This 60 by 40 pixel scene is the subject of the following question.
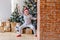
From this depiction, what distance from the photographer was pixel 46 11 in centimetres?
396

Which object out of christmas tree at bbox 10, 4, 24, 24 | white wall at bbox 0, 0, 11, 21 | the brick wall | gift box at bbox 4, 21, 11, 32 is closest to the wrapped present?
gift box at bbox 4, 21, 11, 32

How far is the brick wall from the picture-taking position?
155 inches

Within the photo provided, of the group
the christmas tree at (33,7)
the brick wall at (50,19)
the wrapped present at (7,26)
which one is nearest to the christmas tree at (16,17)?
the wrapped present at (7,26)

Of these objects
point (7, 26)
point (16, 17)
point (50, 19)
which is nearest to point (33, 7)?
point (16, 17)

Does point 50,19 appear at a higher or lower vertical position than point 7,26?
higher

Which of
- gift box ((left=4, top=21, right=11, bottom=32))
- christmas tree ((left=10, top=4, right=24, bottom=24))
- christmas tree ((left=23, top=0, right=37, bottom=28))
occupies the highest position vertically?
christmas tree ((left=23, top=0, right=37, bottom=28))

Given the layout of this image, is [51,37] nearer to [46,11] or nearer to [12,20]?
[46,11]

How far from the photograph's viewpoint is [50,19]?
3.99 m

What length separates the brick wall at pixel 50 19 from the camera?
155 inches

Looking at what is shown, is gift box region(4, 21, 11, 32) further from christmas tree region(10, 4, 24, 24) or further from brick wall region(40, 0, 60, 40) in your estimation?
brick wall region(40, 0, 60, 40)

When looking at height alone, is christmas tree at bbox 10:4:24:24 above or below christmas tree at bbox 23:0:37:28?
below

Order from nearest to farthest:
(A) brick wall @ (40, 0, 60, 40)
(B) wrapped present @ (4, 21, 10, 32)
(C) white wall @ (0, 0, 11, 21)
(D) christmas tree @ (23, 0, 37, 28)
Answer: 1. (A) brick wall @ (40, 0, 60, 40)
2. (D) christmas tree @ (23, 0, 37, 28)
3. (B) wrapped present @ (4, 21, 10, 32)
4. (C) white wall @ (0, 0, 11, 21)

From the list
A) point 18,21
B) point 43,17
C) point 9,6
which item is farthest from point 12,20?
point 43,17

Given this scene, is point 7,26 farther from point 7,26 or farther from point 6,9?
point 6,9
